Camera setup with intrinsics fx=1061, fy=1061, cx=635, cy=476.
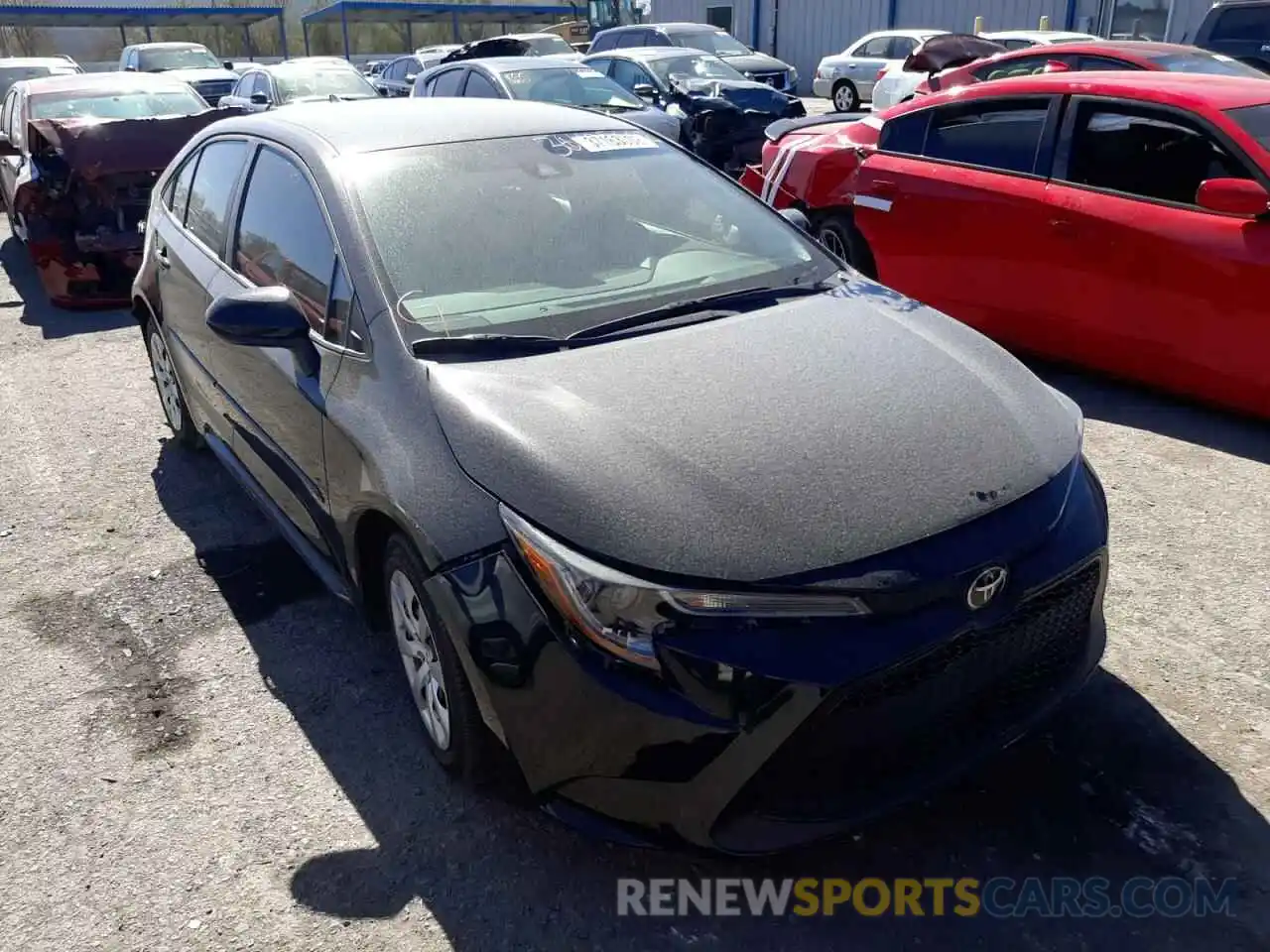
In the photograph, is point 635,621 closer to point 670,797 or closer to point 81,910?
point 670,797

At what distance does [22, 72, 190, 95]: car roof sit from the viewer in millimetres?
9969

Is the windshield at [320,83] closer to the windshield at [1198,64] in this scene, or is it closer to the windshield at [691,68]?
the windshield at [691,68]

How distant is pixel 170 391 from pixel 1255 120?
5.17 m

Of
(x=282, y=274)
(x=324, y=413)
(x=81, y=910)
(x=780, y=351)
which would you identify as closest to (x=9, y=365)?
(x=282, y=274)

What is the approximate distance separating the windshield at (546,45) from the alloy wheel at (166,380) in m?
15.7

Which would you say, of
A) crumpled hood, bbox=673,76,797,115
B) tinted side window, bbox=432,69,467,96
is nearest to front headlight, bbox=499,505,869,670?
tinted side window, bbox=432,69,467,96

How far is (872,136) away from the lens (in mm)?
6762

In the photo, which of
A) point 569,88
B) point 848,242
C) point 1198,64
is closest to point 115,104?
point 569,88

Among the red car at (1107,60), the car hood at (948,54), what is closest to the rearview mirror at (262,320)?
the red car at (1107,60)

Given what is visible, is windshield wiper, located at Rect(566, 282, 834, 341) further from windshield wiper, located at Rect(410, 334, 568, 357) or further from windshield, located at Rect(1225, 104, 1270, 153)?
windshield, located at Rect(1225, 104, 1270, 153)

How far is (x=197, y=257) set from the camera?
13.6 feet

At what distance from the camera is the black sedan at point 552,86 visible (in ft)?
35.9

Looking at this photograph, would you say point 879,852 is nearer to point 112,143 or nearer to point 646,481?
point 646,481

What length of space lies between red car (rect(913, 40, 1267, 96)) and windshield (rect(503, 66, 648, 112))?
3.52 metres
